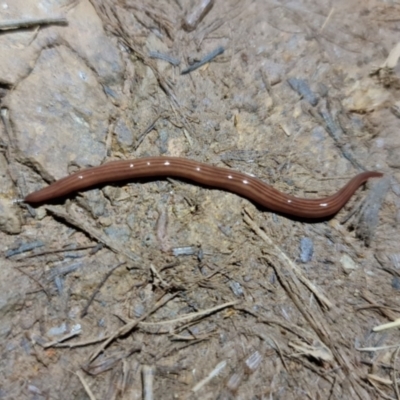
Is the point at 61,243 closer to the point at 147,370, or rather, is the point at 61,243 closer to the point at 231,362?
the point at 147,370

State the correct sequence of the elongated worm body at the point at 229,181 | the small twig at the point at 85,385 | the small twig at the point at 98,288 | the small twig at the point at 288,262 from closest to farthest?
the small twig at the point at 85,385 < the small twig at the point at 98,288 < the small twig at the point at 288,262 < the elongated worm body at the point at 229,181

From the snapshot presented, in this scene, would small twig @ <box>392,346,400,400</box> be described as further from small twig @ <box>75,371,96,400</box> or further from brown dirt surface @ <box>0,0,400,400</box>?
small twig @ <box>75,371,96,400</box>

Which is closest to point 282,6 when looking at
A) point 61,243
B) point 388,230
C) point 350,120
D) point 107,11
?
point 350,120

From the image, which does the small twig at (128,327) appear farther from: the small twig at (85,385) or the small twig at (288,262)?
the small twig at (288,262)

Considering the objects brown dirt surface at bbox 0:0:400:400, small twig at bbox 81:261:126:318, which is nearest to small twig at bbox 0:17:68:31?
brown dirt surface at bbox 0:0:400:400

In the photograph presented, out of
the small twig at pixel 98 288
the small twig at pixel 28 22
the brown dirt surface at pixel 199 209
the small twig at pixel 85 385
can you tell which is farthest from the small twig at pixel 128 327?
the small twig at pixel 28 22

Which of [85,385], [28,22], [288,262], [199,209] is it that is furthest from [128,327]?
[28,22]
